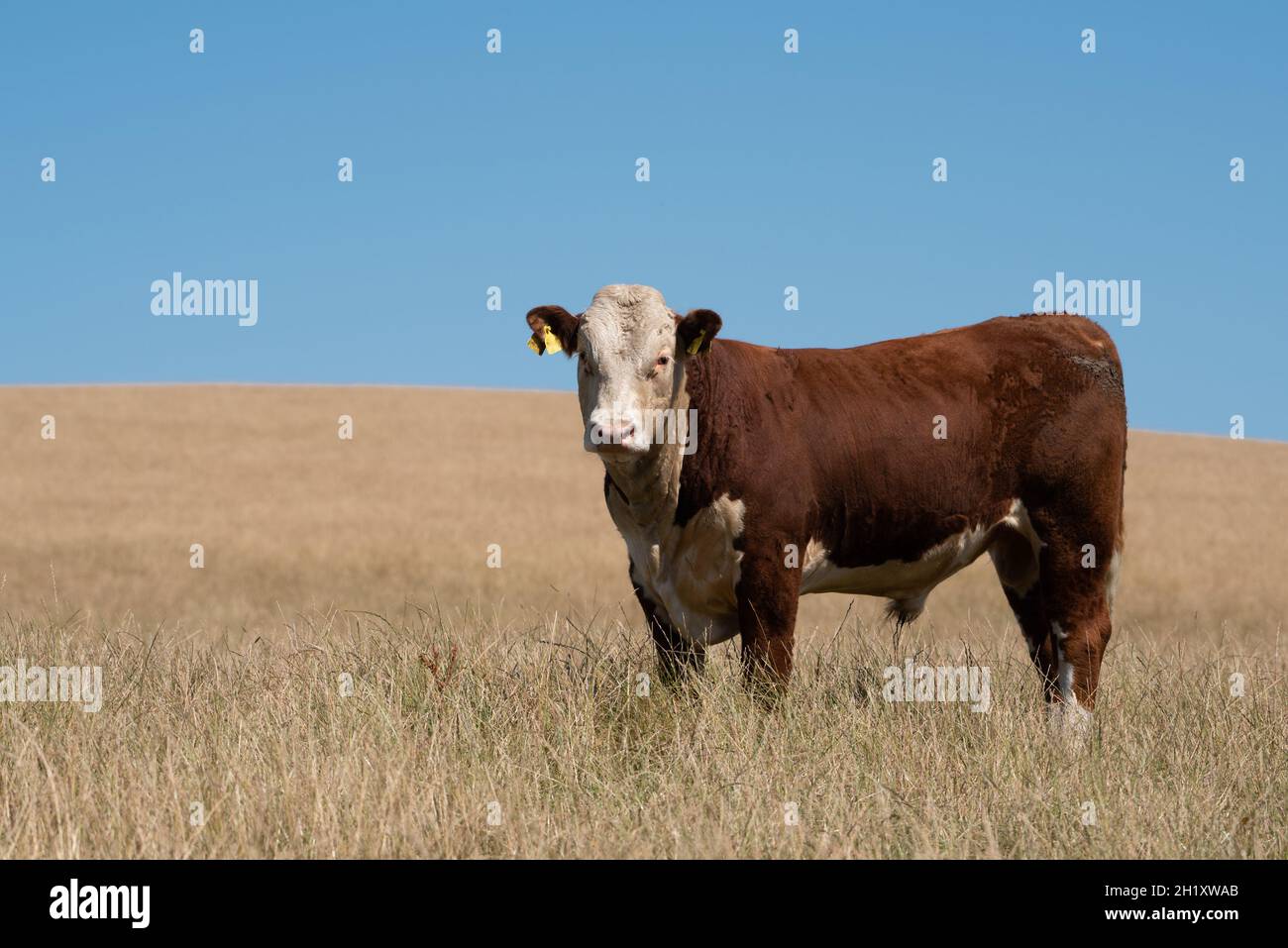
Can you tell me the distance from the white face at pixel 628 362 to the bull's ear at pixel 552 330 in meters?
0.08

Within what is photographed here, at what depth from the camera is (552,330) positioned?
6125mm

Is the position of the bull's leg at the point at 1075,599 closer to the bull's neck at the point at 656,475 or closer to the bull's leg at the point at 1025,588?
the bull's leg at the point at 1025,588

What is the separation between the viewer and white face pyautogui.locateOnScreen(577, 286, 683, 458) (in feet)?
18.4

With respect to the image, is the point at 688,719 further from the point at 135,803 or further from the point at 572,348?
the point at 135,803

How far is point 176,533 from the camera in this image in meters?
21.2

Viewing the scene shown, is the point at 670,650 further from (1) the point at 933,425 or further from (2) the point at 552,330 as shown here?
(1) the point at 933,425

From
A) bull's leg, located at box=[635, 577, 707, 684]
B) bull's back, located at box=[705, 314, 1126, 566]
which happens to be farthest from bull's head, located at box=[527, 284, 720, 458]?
bull's leg, located at box=[635, 577, 707, 684]

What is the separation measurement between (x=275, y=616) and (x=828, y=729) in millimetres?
9963

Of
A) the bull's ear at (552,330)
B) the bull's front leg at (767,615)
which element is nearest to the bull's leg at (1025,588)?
the bull's front leg at (767,615)

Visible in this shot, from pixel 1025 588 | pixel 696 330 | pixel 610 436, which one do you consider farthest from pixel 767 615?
pixel 1025 588

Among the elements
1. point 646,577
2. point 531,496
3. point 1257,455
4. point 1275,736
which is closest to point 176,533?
point 531,496

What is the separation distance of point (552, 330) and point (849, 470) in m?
1.75

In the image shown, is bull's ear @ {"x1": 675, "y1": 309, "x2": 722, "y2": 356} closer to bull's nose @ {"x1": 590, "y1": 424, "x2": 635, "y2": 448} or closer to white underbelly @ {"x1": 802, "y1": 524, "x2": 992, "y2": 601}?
bull's nose @ {"x1": 590, "y1": 424, "x2": 635, "y2": 448}

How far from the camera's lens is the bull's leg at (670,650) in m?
6.37
